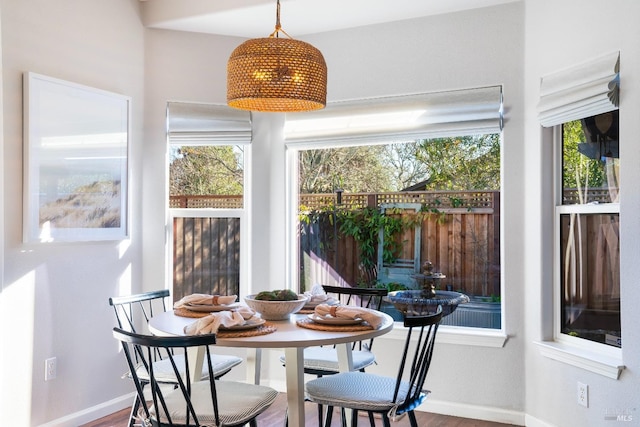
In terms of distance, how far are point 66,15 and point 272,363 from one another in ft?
8.47

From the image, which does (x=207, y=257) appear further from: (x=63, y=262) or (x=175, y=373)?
(x=175, y=373)

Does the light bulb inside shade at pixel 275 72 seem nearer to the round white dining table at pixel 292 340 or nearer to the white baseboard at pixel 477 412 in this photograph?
the round white dining table at pixel 292 340

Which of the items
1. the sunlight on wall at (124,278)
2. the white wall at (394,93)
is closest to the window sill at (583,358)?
the white wall at (394,93)

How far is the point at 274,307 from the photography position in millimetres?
2578

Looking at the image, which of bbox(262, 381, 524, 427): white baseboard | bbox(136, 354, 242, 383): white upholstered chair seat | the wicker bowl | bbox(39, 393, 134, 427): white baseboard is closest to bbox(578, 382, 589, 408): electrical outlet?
bbox(262, 381, 524, 427): white baseboard

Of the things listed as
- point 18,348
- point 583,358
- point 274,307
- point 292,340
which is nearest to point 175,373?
point 292,340

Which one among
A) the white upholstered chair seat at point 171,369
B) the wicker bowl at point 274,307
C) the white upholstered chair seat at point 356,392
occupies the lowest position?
the white upholstered chair seat at point 171,369

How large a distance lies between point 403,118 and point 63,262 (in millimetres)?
2234

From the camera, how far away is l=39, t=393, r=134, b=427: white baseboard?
130 inches

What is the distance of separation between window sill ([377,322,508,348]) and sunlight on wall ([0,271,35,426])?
215 cm

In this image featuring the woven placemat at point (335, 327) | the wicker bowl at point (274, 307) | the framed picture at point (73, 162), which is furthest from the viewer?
the framed picture at point (73, 162)

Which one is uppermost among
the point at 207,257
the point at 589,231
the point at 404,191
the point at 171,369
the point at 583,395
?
the point at 404,191

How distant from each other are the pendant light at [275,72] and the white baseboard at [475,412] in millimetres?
2157

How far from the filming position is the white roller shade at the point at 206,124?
155 inches
